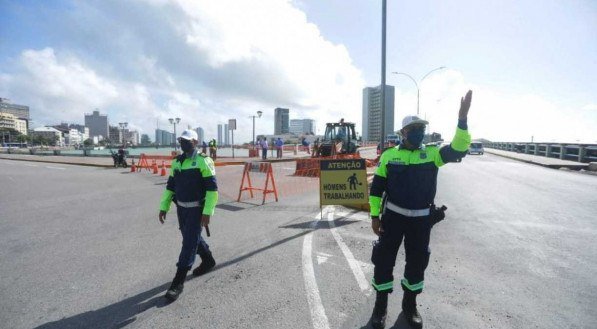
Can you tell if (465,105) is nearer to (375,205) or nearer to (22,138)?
(375,205)

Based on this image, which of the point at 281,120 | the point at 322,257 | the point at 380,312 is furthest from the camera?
the point at 281,120

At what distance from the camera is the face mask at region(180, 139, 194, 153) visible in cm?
379

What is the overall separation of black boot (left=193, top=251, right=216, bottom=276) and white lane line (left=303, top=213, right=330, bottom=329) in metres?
1.32

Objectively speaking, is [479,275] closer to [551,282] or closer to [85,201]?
[551,282]

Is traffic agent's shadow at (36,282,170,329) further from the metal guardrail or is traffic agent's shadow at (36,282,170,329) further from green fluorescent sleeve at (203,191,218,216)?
the metal guardrail

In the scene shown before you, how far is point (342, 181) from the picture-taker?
7.20 metres

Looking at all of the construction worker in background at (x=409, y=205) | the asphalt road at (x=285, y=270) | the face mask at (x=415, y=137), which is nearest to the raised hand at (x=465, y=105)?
the construction worker in background at (x=409, y=205)

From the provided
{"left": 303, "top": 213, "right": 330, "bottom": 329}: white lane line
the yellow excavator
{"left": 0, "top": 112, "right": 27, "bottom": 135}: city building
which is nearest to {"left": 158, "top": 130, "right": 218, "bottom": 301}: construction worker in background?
{"left": 303, "top": 213, "right": 330, "bottom": 329}: white lane line

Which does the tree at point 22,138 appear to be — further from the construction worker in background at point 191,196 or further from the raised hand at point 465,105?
the raised hand at point 465,105

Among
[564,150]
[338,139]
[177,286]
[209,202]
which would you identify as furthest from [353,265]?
[564,150]

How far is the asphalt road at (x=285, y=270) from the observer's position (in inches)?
126

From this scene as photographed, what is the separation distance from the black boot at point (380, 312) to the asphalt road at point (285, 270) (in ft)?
0.35

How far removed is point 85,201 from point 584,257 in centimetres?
1222

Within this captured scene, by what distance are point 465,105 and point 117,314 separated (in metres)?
4.16
